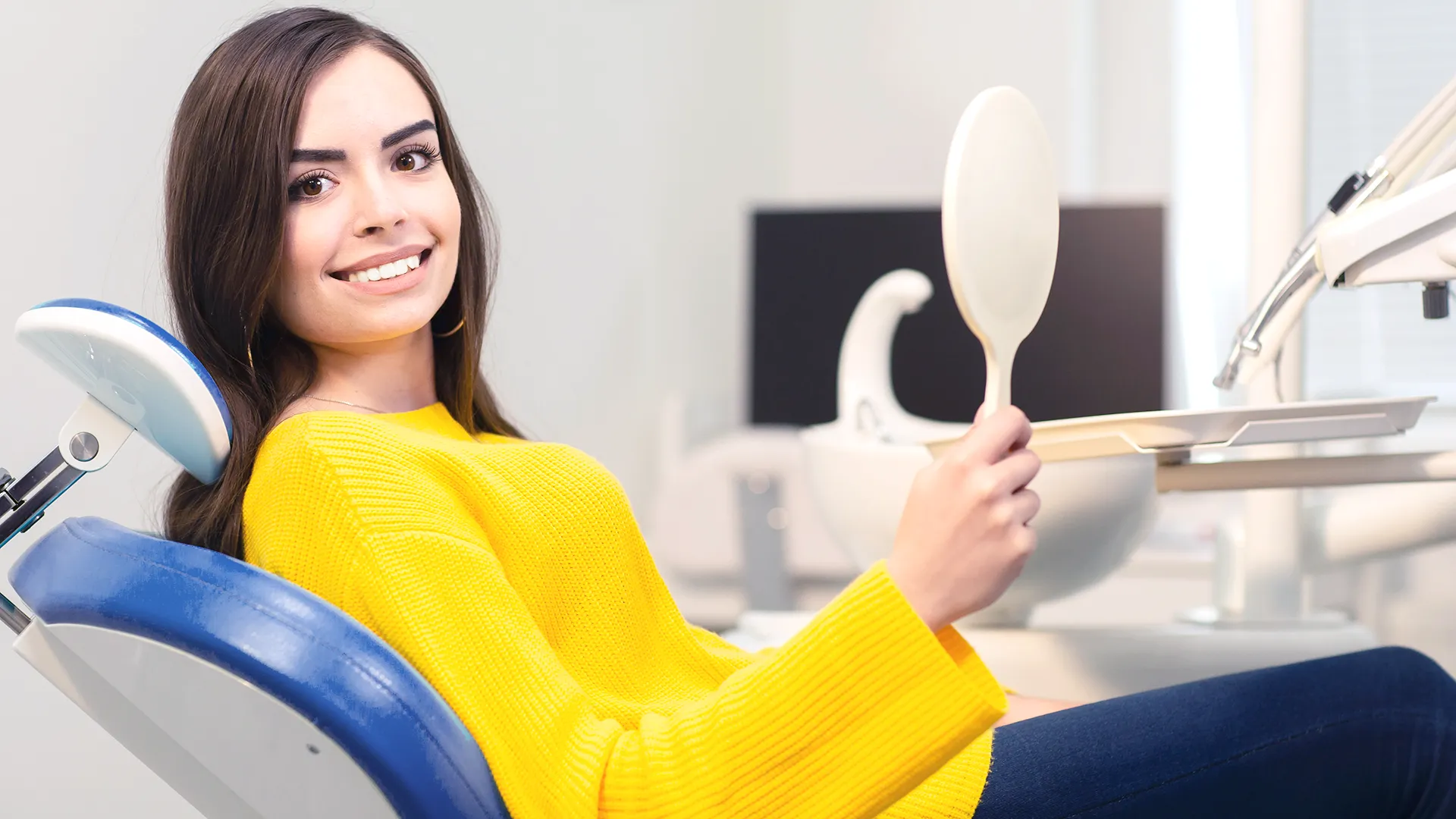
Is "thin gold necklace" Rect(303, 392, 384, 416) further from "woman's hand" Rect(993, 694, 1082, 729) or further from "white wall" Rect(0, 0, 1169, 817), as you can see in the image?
"woman's hand" Rect(993, 694, 1082, 729)

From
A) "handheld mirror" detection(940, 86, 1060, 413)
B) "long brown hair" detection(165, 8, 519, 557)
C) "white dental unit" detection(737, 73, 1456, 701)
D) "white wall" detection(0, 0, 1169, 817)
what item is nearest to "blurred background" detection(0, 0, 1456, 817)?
"white wall" detection(0, 0, 1169, 817)

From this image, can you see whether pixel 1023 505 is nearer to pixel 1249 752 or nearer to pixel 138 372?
pixel 1249 752

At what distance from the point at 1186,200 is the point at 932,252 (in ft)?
2.20

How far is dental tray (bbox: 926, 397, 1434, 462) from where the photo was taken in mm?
871

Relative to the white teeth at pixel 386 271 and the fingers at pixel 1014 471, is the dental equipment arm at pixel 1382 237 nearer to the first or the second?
the fingers at pixel 1014 471

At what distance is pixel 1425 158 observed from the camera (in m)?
1.04

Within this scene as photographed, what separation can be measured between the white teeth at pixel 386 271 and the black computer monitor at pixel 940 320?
A: 6.02 ft

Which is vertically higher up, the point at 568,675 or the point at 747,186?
the point at 747,186

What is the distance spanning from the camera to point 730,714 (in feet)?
2.20

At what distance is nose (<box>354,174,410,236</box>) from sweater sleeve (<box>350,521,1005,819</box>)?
0.83ft

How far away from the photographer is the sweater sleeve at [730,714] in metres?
0.66

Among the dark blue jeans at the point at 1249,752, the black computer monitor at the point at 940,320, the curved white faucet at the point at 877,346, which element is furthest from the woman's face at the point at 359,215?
the black computer monitor at the point at 940,320

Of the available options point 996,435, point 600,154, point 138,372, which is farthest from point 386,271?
point 600,154

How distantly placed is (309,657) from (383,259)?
33 cm
